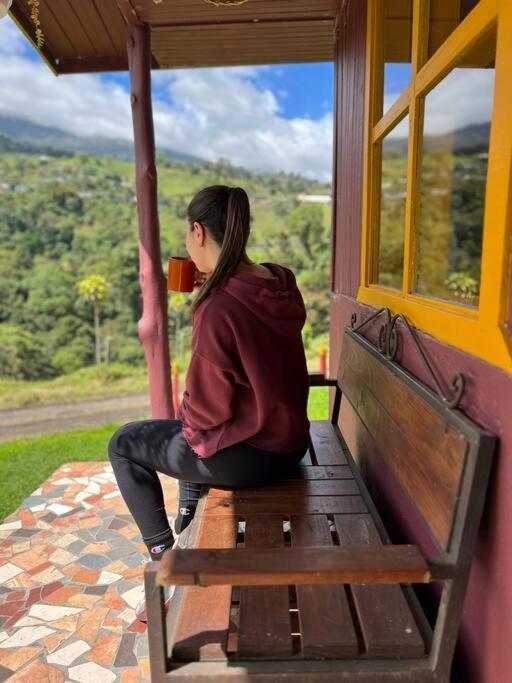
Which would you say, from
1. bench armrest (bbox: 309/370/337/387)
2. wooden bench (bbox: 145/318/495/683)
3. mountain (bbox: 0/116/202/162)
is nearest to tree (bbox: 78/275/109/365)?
bench armrest (bbox: 309/370/337/387)

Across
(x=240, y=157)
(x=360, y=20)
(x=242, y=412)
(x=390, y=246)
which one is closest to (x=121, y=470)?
(x=242, y=412)

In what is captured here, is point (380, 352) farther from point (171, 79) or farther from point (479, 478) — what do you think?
point (171, 79)

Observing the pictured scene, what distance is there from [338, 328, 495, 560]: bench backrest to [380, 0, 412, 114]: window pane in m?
1.28

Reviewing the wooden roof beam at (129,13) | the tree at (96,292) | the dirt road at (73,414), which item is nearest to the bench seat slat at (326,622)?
the wooden roof beam at (129,13)

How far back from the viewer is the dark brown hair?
6.05 ft

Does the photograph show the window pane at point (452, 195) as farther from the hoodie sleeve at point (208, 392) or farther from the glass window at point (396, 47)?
the hoodie sleeve at point (208, 392)

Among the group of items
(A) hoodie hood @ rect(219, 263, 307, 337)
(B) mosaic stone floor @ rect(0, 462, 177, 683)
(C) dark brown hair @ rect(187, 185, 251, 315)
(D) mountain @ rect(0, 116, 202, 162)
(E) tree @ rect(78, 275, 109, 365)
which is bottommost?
(E) tree @ rect(78, 275, 109, 365)

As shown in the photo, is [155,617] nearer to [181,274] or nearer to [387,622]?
[387,622]

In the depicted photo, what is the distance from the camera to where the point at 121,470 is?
2064mm

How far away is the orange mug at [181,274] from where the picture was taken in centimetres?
255

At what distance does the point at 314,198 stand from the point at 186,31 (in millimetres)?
59042

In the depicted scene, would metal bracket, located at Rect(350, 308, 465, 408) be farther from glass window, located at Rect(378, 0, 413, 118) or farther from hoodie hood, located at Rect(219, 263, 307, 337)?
glass window, located at Rect(378, 0, 413, 118)

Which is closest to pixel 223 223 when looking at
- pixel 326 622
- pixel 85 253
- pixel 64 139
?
pixel 326 622

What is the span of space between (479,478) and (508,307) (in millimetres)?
390
